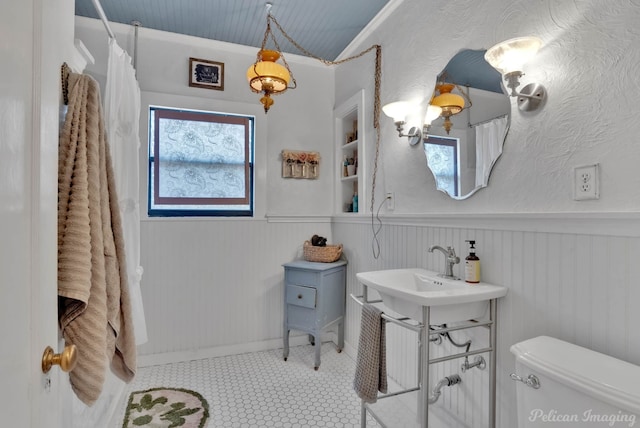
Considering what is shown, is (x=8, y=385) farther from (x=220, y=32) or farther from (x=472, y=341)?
(x=220, y=32)

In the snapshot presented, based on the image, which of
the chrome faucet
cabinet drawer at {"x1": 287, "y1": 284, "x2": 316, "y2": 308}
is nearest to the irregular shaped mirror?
the chrome faucet

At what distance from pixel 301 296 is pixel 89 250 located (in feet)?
6.14

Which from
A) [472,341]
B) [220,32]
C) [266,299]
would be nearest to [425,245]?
[472,341]

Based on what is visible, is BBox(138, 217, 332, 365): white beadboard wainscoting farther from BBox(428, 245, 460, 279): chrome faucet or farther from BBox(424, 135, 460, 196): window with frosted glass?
BBox(428, 245, 460, 279): chrome faucet

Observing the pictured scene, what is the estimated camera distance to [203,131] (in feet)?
9.09

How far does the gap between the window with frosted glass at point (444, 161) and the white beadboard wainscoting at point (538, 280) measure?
0.17 meters

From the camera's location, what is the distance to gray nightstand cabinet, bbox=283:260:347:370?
255 centimetres

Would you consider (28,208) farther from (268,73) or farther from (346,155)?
(346,155)

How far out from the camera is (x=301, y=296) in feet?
8.57

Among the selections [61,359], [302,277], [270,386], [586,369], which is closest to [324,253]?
[302,277]

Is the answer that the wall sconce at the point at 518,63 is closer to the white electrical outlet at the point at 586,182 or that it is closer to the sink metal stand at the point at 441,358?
the white electrical outlet at the point at 586,182

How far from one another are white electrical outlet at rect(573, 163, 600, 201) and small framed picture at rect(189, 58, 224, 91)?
250cm

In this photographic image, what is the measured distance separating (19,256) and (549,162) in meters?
1.54

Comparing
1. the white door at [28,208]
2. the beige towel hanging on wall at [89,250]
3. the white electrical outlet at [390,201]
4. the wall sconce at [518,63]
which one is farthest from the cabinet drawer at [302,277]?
the white door at [28,208]
